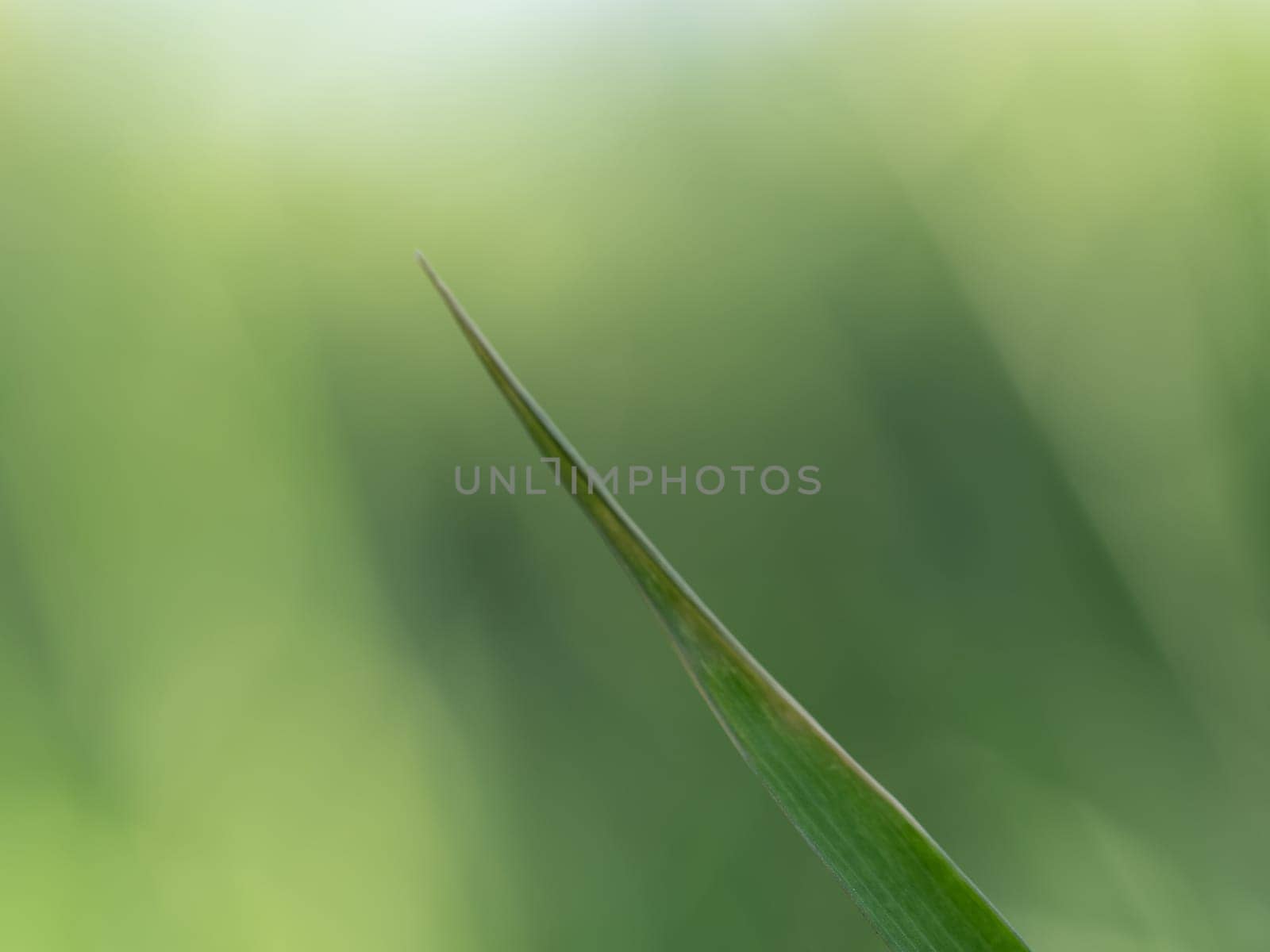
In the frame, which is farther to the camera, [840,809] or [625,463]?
[625,463]

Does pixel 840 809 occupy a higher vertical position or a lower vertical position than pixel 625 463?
higher

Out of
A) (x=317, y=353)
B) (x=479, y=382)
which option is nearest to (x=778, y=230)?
(x=479, y=382)

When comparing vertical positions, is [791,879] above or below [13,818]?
below

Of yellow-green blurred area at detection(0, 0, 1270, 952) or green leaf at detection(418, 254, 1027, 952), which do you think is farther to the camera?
yellow-green blurred area at detection(0, 0, 1270, 952)

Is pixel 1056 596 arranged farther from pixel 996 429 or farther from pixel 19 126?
pixel 19 126
